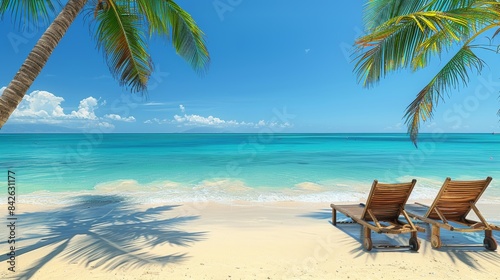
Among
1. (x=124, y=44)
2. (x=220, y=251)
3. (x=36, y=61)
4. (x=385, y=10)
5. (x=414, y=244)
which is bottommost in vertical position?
(x=220, y=251)

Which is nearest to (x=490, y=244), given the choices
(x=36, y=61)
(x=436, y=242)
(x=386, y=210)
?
(x=436, y=242)

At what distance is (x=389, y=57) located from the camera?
14.2 ft

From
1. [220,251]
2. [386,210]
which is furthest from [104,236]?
[386,210]

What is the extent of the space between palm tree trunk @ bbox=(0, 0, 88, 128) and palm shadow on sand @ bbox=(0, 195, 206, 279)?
2152mm

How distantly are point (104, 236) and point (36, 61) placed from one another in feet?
10.2

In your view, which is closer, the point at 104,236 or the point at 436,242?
the point at 436,242

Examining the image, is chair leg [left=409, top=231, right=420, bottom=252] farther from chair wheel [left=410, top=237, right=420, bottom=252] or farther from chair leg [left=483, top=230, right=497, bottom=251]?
chair leg [left=483, top=230, right=497, bottom=251]

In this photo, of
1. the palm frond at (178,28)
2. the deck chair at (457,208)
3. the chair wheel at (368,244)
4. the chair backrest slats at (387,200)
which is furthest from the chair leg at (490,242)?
the palm frond at (178,28)

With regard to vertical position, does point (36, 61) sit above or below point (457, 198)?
above

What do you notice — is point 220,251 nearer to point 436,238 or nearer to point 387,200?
point 387,200

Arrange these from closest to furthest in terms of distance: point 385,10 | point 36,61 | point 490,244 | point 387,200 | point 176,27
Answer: point 36,61
point 490,244
point 387,200
point 176,27
point 385,10

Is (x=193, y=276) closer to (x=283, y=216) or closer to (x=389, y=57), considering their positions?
(x=283, y=216)

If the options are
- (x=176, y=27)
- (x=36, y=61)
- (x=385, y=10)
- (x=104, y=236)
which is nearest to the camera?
(x=36, y=61)

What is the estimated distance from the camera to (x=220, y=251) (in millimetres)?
4238
